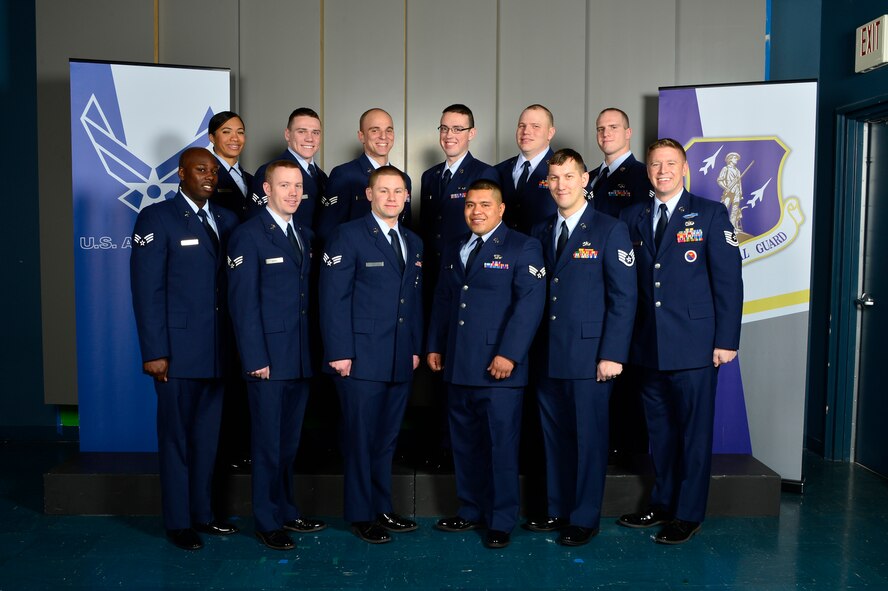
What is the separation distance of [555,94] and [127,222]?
290cm

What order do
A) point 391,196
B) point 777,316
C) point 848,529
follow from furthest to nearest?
point 777,316, point 848,529, point 391,196

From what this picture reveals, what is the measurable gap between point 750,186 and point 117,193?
3.72 meters

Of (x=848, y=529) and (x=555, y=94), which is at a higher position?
(x=555, y=94)

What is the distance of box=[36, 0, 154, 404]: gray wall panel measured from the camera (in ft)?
16.9

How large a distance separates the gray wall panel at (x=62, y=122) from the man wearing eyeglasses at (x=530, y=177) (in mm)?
2702

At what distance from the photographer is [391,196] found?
3.52 meters

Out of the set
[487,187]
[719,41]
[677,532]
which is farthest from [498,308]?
[719,41]

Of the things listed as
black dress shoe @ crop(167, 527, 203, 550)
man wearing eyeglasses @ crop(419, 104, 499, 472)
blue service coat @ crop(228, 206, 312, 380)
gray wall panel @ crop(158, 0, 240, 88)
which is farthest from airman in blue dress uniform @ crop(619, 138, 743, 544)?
gray wall panel @ crop(158, 0, 240, 88)

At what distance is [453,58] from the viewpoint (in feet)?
17.2

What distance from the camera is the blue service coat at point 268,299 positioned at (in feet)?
11.1

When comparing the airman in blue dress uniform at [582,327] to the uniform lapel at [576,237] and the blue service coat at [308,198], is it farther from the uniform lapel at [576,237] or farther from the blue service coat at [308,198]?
the blue service coat at [308,198]

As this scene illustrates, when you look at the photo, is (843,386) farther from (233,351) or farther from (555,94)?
(233,351)

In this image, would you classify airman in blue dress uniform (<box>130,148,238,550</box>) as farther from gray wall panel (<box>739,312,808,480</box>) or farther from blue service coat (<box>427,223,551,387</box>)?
gray wall panel (<box>739,312,808,480</box>)

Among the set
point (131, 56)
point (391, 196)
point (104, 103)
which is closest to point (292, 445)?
point (391, 196)
